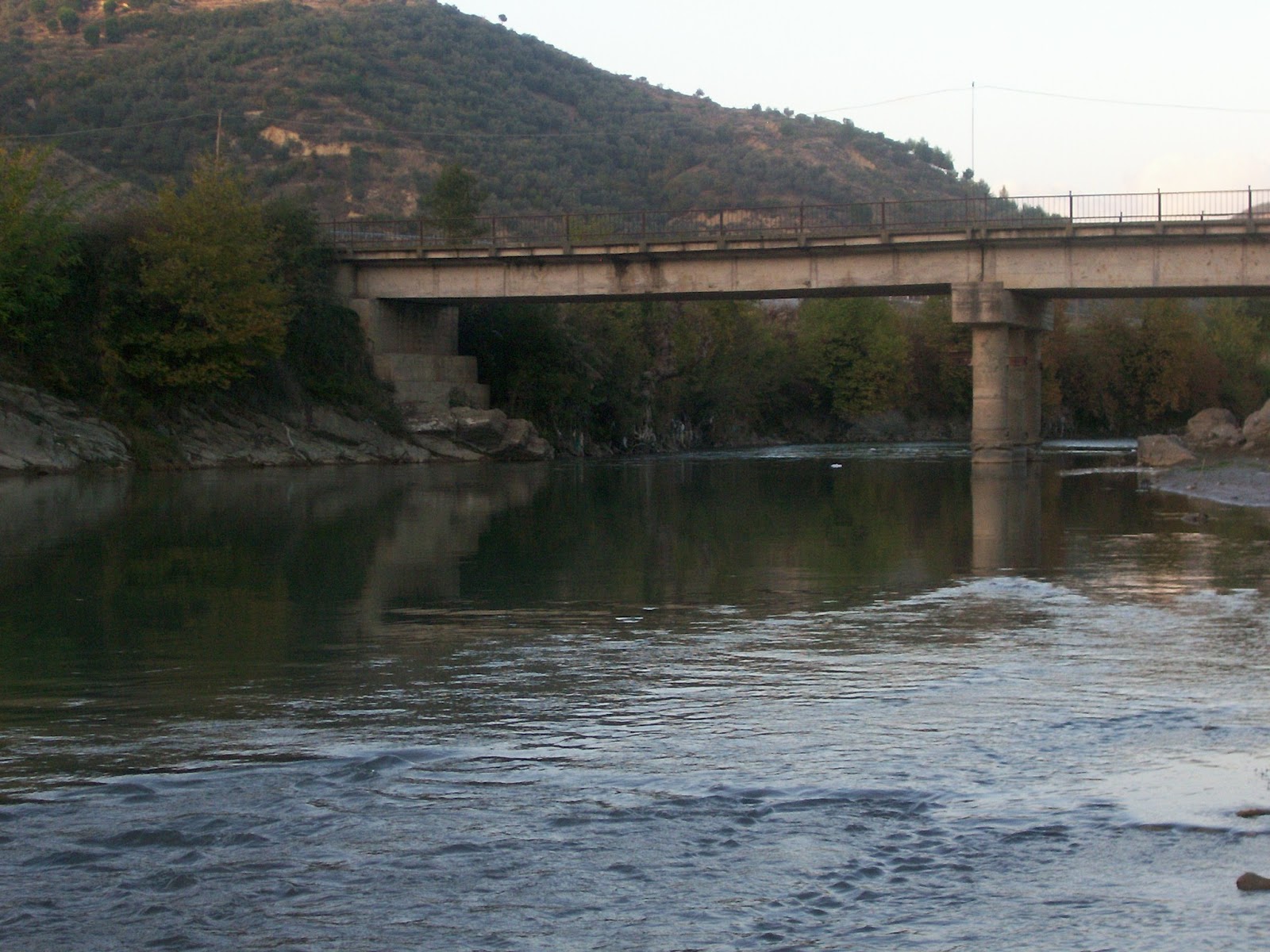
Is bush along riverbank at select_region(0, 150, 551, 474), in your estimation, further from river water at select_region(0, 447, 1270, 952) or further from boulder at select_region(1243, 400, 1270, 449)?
river water at select_region(0, 447, 1270, 952)

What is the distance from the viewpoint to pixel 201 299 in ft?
164

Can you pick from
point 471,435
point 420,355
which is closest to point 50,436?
point 471,435

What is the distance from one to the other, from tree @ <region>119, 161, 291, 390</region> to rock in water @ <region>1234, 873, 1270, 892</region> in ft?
152

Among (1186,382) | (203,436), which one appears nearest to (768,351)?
(1186,382)

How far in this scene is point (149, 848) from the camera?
6.29 metres

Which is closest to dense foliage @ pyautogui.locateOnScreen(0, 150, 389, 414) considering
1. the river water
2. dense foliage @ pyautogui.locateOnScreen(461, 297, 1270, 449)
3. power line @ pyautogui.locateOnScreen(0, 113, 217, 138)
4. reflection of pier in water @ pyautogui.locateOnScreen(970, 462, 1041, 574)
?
dense foliage @ pyautogui.locateOnScreen(461, 297, 1270, 449)

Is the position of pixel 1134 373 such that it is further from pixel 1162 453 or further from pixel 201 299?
pixel 201 299

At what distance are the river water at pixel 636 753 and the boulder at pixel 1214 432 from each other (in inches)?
1359

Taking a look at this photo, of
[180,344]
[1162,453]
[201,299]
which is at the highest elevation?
[201,299]

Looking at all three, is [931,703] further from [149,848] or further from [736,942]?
[149,848]

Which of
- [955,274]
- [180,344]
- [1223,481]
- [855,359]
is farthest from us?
[855,359]

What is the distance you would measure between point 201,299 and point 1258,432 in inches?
1405

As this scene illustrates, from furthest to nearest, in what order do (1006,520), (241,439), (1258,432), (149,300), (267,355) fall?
(267,355), (241,439), (149,300), (1258,432), (1006,520)

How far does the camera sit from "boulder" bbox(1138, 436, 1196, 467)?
43938mm
